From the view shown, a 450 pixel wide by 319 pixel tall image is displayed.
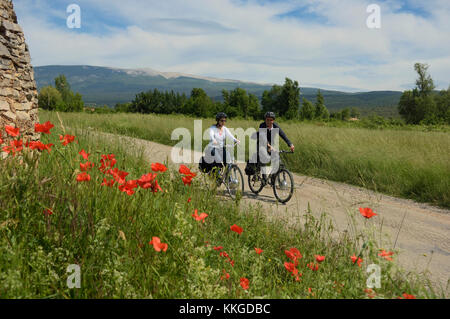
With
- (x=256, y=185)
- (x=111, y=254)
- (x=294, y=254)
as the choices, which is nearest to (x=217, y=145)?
(x=256, y=185)

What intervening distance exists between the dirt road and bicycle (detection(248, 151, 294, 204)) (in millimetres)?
245

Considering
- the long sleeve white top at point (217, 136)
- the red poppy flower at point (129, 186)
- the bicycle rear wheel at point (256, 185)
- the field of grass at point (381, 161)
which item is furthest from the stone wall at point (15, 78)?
the bicycle rear wheel at point (256, 185)

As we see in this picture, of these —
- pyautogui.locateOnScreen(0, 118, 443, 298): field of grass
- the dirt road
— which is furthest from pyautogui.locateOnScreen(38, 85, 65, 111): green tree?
pyautogui.locateOnScreen(0, 118, 443, 298): field of grass

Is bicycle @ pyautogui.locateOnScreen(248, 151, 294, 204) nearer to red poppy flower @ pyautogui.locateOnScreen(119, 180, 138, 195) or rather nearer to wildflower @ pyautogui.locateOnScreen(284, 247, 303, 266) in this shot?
wildflower @ pyautogui.locateOnScreen(284, 247, 303, 266)

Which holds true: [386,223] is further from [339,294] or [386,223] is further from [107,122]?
[107,122]

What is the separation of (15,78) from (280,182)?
18.1 feet

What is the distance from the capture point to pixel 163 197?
3152 mm

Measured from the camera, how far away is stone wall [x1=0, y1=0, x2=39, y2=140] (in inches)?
220

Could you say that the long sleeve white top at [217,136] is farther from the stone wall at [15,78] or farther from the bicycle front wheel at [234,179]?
the stone wall at [15,78]

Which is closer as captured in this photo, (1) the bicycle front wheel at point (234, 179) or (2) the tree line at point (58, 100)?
(1) the bicycle front wheel at point (234, 179)

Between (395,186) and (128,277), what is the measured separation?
27.4 ft

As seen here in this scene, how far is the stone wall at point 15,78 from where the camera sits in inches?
220

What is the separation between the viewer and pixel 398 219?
6.34 metres

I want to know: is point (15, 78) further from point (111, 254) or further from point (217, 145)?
point (111, 254)
